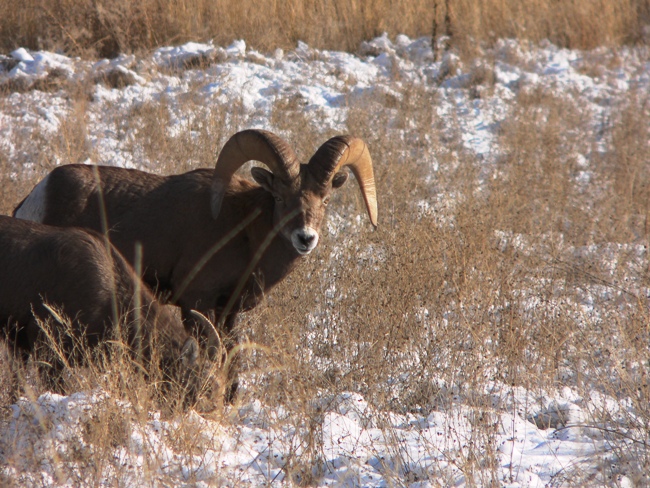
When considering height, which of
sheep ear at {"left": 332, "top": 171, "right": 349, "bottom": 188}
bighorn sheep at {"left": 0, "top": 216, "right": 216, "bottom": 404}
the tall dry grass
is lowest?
bighorn sheep at {"left": 0, "top": 216, "right": 216, "bottom": 404}

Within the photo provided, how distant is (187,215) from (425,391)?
2.63 metres

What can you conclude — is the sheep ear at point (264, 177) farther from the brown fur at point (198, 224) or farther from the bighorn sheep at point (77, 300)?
the bighorn sheep at point (77, 300)

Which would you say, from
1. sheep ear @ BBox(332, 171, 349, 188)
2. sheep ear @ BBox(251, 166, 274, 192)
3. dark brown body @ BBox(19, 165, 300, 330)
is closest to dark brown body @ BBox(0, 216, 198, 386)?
dark brown body @ BBox(19, 165, 300, 330)

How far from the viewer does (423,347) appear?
6730 mm

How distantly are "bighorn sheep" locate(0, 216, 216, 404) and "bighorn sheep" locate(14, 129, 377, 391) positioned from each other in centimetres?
93

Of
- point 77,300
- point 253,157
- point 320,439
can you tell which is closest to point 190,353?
point 77,300

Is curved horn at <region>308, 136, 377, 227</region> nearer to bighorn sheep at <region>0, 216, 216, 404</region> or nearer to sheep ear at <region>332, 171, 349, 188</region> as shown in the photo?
sheep ear at <region>332, 171, 349, 188</region>

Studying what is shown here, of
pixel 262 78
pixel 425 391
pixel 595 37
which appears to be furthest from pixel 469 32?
pixel 425 391

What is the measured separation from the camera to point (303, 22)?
15.9 metres

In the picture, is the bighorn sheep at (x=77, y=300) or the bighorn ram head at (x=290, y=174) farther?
the bighorn ram head at (x=290, y=174)

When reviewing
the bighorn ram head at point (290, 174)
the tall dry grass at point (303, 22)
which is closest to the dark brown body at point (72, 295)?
the bighorn ram head at point (290, 174)

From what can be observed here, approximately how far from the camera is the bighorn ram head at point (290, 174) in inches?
265

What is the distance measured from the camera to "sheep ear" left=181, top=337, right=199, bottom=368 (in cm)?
560

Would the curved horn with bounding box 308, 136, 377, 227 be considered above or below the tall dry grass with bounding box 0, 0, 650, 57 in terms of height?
below
